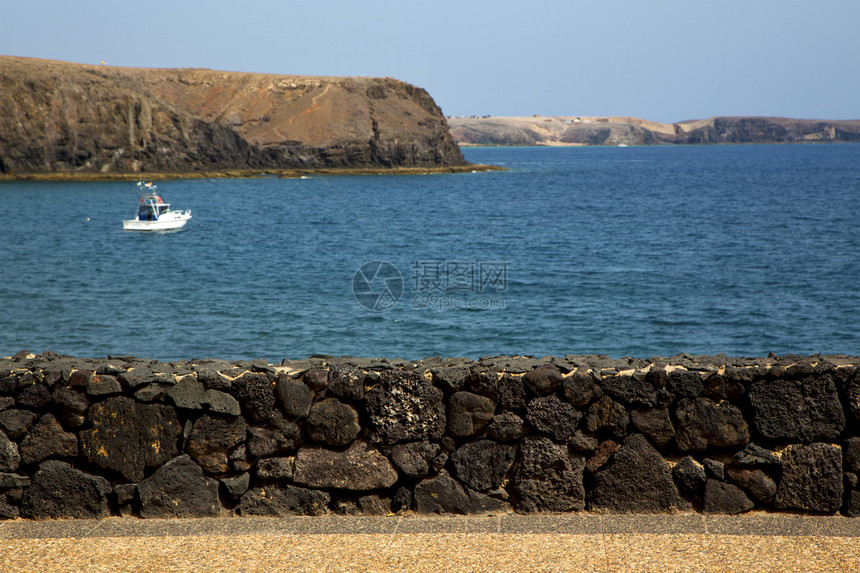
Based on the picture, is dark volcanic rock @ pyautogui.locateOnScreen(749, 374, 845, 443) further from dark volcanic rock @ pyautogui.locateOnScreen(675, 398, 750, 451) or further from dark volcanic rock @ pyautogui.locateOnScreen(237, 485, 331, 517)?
dark volcanic rock @ pyautogui.locateOnScreen(237, 485, 331, 517)

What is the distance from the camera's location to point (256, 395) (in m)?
5.25

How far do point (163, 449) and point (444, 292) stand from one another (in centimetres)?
2205

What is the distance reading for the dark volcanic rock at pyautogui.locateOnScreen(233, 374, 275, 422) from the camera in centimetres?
525

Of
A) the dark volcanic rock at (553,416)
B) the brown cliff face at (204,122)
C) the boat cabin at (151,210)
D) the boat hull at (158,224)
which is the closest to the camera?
the dark volcanic rock at (553,416)

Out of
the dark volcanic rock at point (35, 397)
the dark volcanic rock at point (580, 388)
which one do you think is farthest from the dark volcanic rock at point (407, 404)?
the dark volcanic rock at point (35, 397)

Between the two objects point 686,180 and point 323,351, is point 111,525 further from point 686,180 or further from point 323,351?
point 686,180

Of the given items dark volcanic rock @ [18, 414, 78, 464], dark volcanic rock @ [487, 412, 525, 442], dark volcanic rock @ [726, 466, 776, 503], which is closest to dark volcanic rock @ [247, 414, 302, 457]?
dark volcanic rock @ [18, 414, 78, 464]

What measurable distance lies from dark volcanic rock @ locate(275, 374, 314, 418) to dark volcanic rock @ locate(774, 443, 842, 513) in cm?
325

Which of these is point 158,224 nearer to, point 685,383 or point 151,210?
point 151,210

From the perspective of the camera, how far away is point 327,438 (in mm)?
5312

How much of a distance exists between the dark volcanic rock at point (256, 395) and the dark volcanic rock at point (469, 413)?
124cm

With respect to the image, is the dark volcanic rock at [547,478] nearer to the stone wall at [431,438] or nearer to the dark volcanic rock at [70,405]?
the stone wall at [431,438]

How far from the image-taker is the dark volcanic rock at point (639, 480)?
17.1 feet

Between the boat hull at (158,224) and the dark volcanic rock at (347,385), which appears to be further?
the boat hull at (158,224)
